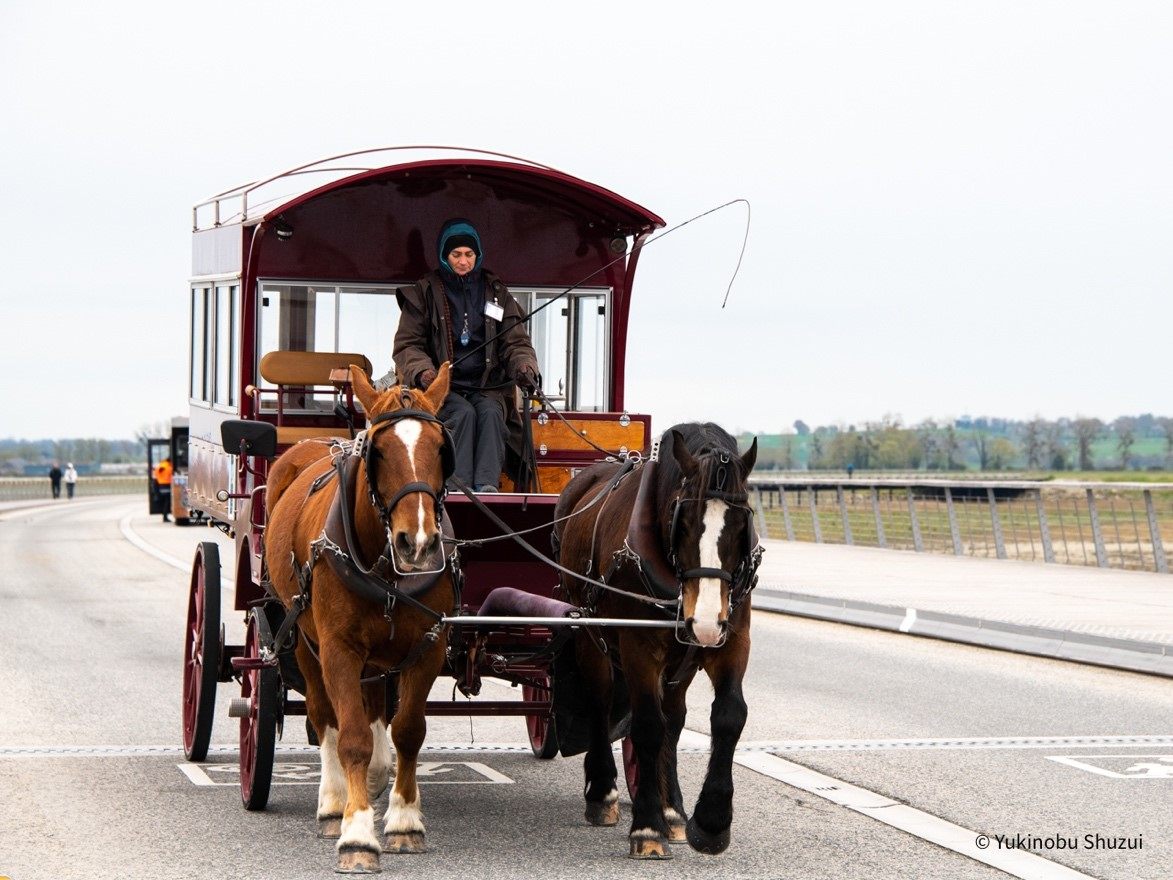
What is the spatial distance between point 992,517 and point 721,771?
67.5 ft

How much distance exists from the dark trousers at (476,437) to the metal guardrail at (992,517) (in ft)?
46.5

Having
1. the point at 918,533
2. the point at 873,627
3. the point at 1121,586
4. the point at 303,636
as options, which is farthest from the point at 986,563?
the point at 303,636

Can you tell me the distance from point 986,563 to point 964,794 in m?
18.2

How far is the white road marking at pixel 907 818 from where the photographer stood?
24.3 feet

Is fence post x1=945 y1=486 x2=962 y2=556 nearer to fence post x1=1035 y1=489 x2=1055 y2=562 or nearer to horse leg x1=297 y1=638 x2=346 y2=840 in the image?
fence post x1=1035 y1=489 x2=1055 y2=562

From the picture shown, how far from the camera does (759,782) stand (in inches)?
378

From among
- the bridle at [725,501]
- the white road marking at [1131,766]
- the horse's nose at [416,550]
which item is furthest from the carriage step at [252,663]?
the white road marking at [1131,766]

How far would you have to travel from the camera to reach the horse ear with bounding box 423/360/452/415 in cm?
760

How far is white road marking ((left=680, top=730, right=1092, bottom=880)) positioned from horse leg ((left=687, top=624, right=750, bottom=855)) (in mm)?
1085

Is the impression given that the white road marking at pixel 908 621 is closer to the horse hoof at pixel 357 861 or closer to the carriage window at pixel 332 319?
the carriage window at pixel 332 319

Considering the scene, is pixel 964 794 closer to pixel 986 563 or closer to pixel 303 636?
pixel 303 636

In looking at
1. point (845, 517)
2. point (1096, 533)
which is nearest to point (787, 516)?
point (845, 517)

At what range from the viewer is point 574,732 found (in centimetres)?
848

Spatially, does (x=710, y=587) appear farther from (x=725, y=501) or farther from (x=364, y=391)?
(x=364, y=391)
